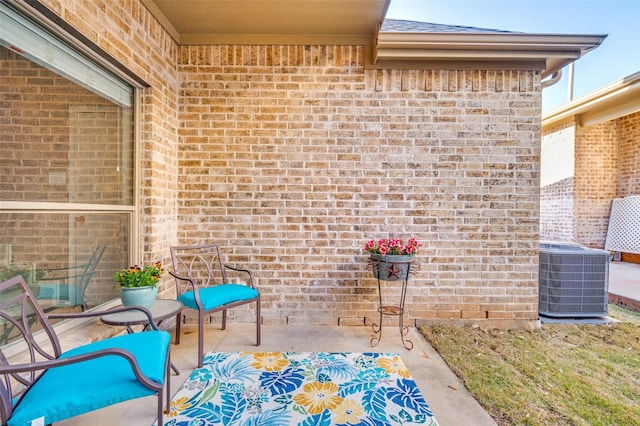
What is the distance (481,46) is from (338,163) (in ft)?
6.08

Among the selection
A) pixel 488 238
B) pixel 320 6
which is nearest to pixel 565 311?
pixel 488 238

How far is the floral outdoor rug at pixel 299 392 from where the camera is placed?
6.26ft

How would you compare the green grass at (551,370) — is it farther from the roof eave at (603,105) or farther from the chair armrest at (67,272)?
the roof eave at (603,105)

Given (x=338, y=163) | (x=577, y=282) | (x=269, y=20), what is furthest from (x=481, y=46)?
(x=577, y=282)

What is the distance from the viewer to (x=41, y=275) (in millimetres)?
2000

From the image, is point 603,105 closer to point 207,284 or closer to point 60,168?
point 207,284

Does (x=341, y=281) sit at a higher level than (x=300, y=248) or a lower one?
lower

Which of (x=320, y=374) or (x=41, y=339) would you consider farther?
(x=320, y=374)

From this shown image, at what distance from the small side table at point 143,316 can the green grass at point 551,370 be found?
7.47ft

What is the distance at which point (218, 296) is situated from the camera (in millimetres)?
2641

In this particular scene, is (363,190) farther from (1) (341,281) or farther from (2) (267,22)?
(2) (267,22)

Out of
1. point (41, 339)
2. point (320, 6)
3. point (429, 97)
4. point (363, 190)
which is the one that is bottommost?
point (41, 339)

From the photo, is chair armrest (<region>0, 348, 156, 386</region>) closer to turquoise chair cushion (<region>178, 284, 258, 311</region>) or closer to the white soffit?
turquoise chair cushion (<region>178, 284, 258, 311</region>)

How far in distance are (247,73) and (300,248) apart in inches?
79.0
